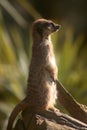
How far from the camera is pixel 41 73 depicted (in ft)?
16.9

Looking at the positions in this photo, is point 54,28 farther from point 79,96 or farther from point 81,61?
point 81,61

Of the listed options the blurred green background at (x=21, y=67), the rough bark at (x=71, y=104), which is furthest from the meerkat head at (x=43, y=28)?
the blurred green background at (x=21, y=67)

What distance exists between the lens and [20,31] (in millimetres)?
13750

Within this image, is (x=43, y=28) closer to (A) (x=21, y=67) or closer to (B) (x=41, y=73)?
(B) (x=41, y=73)

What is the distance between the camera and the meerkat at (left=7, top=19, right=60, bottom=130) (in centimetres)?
513

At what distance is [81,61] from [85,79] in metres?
1.02

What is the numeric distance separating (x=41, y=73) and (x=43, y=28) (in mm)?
347

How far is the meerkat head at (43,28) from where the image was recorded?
5.20 metres

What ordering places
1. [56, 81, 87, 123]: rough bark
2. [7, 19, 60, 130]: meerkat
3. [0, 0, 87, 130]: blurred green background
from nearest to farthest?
[7, 19, 60, 130]: meerkat → [56, 81, 87, 123]: rough bark → [0, 0, 87, 130]: blurred green background

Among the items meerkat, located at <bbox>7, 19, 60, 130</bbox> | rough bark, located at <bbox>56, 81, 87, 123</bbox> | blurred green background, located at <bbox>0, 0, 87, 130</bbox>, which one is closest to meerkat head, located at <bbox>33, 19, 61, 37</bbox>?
meerkat, located at <bbox>7, 19, 60, 130</bbox>

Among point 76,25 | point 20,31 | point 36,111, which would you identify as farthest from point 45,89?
point 76,25

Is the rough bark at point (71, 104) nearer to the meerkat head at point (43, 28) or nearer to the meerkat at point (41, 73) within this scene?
the meerkat at point (41, 73)

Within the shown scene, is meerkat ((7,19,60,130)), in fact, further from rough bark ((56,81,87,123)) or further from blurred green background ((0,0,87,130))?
blurred green background ((0,0,87,130))

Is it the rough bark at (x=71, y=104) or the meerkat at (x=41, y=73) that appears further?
the rough bark at (x=71, y=104)
